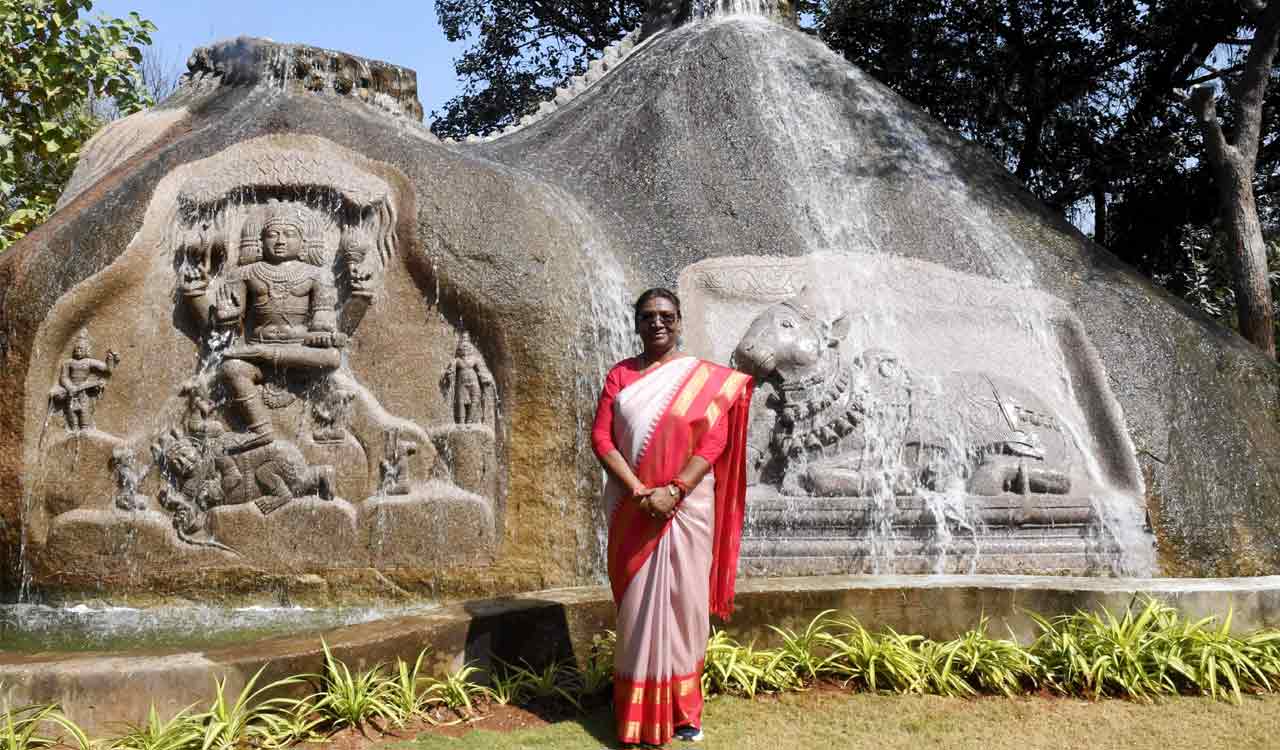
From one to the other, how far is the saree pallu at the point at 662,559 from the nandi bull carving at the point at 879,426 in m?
2.54

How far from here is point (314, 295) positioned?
20.2 ft

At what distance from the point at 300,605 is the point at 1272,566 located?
5537mm

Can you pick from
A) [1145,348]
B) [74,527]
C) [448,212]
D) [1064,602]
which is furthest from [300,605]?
[1145,348]

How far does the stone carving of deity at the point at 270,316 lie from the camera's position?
6043 mm

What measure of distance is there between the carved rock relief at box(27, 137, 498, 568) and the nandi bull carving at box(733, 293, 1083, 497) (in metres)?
1.67

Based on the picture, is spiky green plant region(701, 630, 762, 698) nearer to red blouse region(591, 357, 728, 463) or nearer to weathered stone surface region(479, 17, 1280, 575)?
red blouse region(591, 357, 728, 463)

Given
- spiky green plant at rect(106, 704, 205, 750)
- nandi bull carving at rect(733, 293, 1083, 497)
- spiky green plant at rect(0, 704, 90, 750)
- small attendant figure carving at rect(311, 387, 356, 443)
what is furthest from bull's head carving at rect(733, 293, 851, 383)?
spiky green plant at rect(0, 704, 90, 750)

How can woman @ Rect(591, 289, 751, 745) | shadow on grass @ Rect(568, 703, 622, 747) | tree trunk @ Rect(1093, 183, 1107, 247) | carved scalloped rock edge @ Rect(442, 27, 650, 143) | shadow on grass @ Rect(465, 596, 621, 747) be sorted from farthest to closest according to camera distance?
1. tree trunk @ Rect(1093, 183, 1107, 247)
2. carved scalloped rock edge @ Rect(442, 27, 650, 143)
3. shadow on grass @ Rect(465, 596, 621, 747)
4. shadow on grass @ Rect(568, 703, 622, 747)
5. woman @ Rect(591, 289, 751, 745)

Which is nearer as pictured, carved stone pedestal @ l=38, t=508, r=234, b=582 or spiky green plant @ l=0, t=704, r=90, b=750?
spiky green plant @ l=0, t=704, r=90, b=750

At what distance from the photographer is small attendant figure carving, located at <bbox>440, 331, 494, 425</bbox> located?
20.1 ft

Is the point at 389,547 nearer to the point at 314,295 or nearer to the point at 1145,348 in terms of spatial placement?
the point at 314,295

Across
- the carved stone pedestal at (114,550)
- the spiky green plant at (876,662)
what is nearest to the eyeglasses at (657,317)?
the spiky green plant at (876,662)

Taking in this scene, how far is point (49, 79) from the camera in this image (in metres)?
11.7

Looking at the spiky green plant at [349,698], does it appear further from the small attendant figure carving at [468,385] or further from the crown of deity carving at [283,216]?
the crown of deity carving at [283,216]
